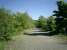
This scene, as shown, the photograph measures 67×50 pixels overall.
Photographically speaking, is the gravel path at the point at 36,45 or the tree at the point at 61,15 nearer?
the gravel path at the point at 36,45

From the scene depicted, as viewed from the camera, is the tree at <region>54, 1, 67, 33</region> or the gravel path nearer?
the gravel path

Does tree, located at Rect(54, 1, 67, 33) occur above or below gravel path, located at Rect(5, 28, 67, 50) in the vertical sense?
above

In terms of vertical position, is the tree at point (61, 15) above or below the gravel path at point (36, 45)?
above

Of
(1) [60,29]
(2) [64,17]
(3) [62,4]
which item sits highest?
(3) [62,4]

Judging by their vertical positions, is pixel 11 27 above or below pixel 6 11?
below

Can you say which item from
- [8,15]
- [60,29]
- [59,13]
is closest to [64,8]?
[59,13]

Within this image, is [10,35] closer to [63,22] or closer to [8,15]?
[8,15]

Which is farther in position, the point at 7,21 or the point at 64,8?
the point at 64,8

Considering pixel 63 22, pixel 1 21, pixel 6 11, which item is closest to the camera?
pixel 1 21

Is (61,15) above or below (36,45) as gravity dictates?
above

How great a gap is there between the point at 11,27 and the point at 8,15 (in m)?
1.99

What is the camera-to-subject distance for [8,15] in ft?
84.8

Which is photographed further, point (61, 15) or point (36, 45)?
point (61, 15)

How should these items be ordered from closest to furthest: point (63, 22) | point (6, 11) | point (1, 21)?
point (1, 21), point (6, 11), point (63, 22)
